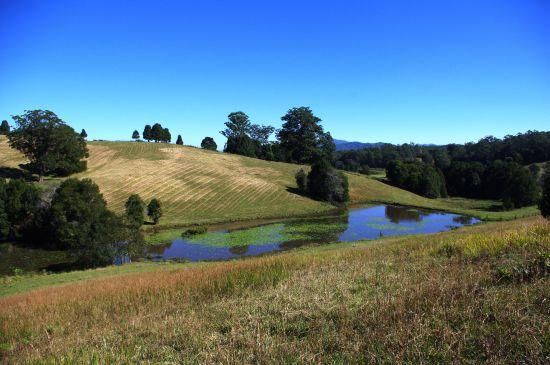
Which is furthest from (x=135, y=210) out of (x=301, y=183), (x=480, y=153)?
(x=480, y=153)

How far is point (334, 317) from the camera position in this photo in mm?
6129

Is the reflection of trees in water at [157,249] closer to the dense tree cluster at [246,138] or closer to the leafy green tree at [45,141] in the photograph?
the leafy green tree at [45,141]

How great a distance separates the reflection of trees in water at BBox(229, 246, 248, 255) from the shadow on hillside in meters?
46.4

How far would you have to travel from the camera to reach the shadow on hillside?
216 feet

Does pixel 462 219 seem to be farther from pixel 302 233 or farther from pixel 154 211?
pixel 154 211

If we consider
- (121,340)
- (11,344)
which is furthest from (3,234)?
(121,340)

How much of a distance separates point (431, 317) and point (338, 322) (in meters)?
1.36

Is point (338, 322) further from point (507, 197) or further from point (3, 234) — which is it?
point (507, 197)

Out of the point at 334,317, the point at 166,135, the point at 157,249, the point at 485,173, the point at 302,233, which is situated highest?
the point at 166,135

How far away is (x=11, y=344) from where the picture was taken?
769 cm

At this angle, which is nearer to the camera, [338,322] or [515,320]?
[515,320]

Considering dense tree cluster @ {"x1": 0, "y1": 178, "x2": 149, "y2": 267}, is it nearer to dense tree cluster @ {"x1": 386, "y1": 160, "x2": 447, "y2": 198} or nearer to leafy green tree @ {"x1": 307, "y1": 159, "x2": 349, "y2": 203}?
leafy green tree @ {"x1": 307, "y1": 159, "x2": 349, "y2": 203}

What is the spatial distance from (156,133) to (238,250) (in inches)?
3803

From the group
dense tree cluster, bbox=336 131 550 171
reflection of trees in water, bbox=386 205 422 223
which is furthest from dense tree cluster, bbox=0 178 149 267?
dense tree cluster, bbox=336 131 550 171
